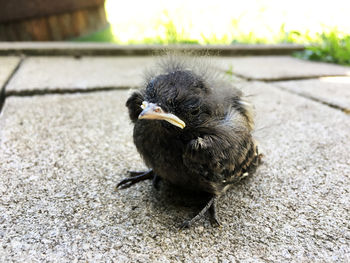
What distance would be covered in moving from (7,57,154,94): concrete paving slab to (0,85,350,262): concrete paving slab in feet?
2.38

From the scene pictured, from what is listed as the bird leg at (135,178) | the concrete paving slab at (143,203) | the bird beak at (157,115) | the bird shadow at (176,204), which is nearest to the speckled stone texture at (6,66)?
the concrete paving slab at (143,203)

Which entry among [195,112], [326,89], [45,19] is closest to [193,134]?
[195,112]

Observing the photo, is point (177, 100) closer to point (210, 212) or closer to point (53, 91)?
point (210, 212)

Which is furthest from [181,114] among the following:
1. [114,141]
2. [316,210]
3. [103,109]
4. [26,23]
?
[26,23]

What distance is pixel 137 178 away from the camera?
1.74 metres

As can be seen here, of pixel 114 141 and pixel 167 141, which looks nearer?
pixel 167 141

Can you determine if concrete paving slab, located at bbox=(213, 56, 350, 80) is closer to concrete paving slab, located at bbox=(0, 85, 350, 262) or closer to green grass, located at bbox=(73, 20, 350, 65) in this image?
green grass, located at bbox=(73, 20, 350, 65)

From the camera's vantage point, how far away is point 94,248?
1.27 m

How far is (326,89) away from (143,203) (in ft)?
8.33

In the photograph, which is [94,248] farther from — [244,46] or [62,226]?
[244,46]

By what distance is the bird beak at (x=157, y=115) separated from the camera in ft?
4.07

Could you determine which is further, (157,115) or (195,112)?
(195,112)

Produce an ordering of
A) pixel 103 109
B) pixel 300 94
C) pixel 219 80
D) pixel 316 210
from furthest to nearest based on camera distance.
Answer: pixel 300 94 → pixel 103 109 → pixel 219 80 → pixel 316 210

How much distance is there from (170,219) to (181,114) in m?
0.48
